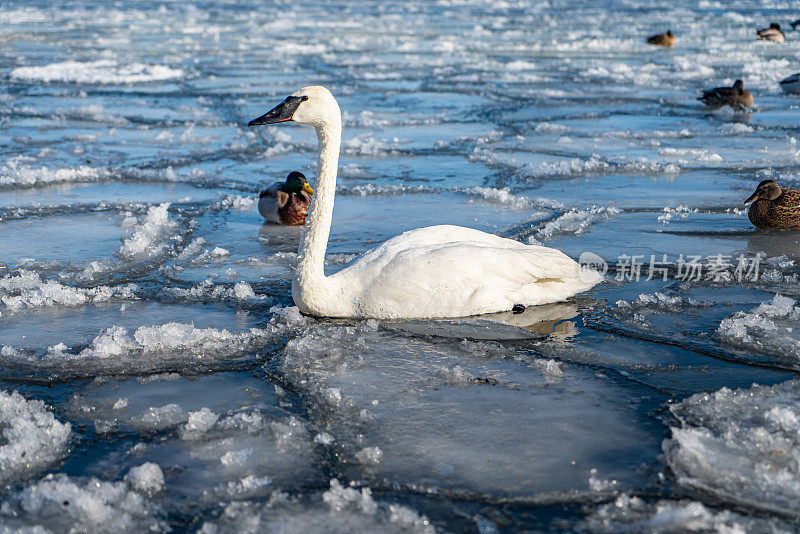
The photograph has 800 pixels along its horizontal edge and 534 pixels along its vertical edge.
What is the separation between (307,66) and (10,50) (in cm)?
767

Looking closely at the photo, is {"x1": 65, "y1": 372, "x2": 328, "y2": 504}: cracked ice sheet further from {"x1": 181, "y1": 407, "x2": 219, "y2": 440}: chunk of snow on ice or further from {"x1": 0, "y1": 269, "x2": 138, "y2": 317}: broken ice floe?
{"x1": 0, "y1": 269, "x2": 138, "y2": 317}: broken ice floe

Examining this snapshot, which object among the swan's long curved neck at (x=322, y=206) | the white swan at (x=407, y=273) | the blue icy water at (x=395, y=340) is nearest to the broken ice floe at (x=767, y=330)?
the blue icy water at (x=395, y=340)

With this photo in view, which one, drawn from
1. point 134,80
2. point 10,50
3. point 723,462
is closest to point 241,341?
point 723,462

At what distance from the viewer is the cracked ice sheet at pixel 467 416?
304cm

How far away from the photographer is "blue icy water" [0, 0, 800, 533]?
2912 millimetres

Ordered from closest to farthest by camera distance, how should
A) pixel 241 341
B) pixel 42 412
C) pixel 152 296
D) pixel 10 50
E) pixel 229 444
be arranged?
pixel 229 444, pixel 42 412, pixel 241 341, pixel 152 296, pixel 10 50

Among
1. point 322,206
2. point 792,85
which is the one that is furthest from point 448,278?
point 792,85

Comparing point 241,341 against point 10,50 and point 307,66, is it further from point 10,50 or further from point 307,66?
point 10,50

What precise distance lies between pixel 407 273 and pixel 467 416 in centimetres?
113

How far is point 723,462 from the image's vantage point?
10.0 ft

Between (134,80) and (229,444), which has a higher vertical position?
(134,80)

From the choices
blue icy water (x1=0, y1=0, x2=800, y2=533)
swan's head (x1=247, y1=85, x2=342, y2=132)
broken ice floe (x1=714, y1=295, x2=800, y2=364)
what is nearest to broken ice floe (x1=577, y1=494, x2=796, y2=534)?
blue icy water (x1=0, y1=0, x2=800, y2=533)

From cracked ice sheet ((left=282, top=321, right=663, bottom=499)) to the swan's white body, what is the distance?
10.1 m

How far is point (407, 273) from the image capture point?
4422mm
